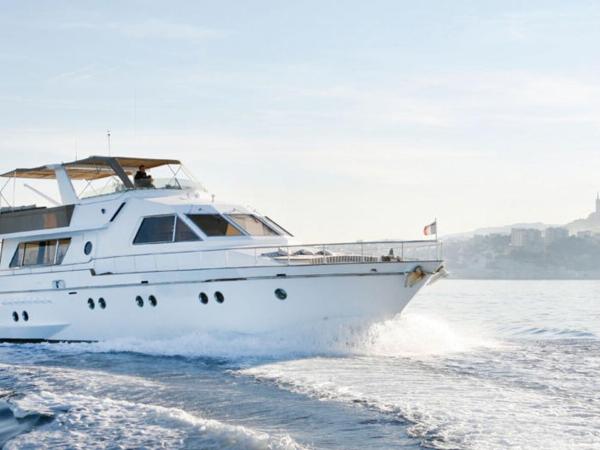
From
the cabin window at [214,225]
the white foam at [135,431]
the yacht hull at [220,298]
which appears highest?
the cabin window at [214,225]

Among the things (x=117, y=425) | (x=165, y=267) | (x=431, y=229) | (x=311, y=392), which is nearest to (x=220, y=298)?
(x=165, y=267)

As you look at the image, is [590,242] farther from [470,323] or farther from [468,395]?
[468,395]

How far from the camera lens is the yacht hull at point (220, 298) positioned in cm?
1584

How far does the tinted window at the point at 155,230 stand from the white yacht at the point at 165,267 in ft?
0.09

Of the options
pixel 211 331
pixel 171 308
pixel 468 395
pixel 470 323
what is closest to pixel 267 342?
pixel 211 331

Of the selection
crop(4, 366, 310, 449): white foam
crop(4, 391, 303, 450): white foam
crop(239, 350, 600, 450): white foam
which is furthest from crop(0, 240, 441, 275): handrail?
crop(4, 391, 303, 450): white foam

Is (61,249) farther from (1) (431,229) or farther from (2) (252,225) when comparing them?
(1) (431,229)

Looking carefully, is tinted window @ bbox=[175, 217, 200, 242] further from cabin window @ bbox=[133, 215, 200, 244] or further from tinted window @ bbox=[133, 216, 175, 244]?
tinted window @ bbox=[133, 216, 175, 244]

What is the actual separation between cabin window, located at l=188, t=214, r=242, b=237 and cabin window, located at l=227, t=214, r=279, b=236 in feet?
0.78

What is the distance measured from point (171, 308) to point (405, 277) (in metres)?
5.35

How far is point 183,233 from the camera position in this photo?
59.4 feet

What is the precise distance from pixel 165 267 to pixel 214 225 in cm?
150

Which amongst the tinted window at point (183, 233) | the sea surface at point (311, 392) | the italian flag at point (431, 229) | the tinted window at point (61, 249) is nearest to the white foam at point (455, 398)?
the sea surface at point (311, 392)

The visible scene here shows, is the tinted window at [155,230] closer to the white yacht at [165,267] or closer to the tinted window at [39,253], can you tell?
the white yacht at [165,267]
